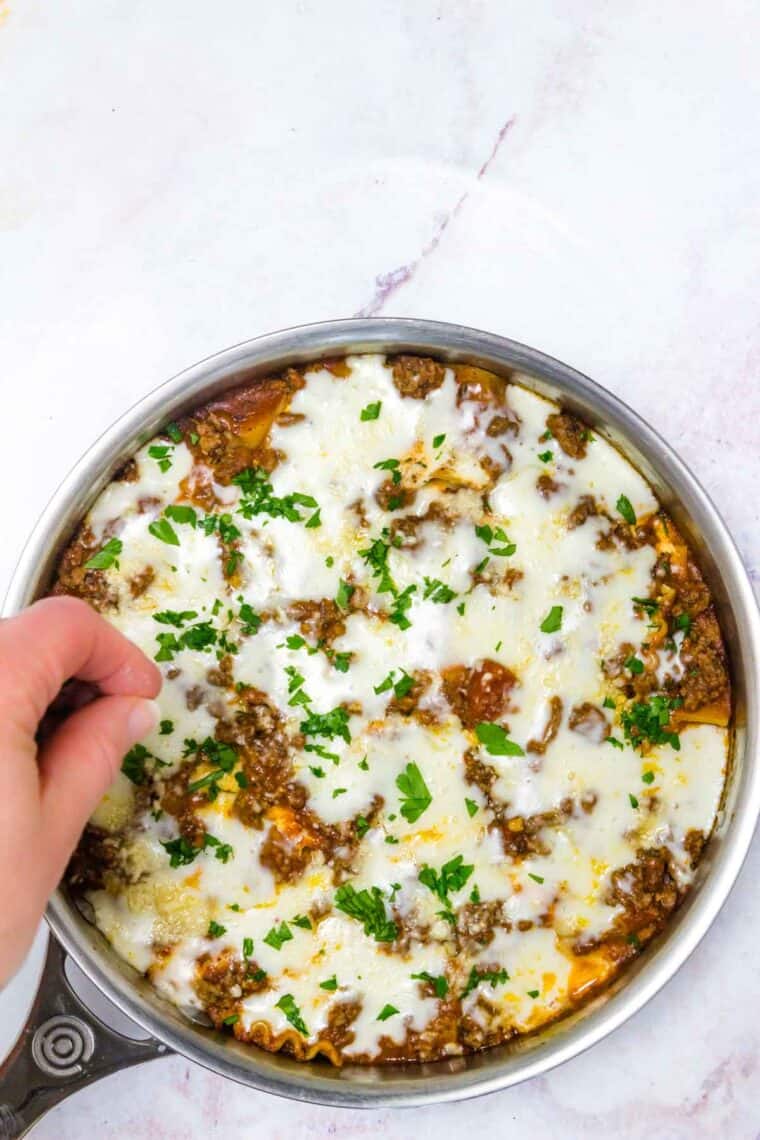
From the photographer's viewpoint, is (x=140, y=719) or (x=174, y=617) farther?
(x=174, y=617)

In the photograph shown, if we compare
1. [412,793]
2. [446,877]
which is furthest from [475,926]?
[412,793]

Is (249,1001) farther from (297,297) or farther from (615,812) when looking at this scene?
(297,297)

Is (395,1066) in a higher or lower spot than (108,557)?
lower

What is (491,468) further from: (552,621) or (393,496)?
(552,621)

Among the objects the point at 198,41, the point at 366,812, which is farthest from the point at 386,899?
the point at 198,41

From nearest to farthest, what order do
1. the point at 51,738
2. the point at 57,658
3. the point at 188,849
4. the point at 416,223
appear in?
the point at 57,658, the point at 51,738, the point at 188,849, the point at 416,223

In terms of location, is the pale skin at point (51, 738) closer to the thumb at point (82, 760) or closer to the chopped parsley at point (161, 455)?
the thumb at point (82, 760)

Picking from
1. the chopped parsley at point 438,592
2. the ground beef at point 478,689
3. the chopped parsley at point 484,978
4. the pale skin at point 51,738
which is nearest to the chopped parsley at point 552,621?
the ground beef at point 478,689
